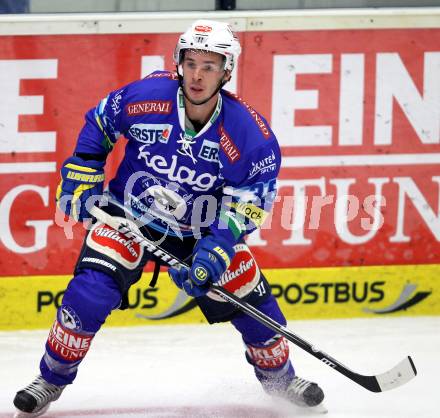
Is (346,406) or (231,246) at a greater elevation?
(231,246)

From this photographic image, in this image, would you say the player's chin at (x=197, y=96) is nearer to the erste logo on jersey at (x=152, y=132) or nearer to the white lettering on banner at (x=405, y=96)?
the erste logo on jersey at (x=152, y=132)

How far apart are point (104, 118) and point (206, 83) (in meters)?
0.42

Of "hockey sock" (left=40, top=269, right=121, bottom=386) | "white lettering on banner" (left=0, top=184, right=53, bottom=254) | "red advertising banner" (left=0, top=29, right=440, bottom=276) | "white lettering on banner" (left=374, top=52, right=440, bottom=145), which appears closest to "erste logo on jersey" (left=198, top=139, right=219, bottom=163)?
"hockey sock" (left=40, top=269, right=121, bottom=386)

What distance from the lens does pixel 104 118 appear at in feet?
14.4

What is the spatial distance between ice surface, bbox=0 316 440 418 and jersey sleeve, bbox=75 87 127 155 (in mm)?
987

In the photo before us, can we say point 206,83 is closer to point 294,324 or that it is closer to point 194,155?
point 194,155

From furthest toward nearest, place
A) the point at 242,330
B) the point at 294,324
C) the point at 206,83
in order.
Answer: the point at 294,324
the point at 242,330
the point at 206,83

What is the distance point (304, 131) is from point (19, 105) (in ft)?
4.29

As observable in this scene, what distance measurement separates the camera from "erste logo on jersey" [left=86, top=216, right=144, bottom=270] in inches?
168

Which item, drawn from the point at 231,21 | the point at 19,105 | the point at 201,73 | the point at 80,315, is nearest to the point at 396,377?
the point at 80,315

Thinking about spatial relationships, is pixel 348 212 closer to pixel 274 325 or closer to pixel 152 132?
pixel 274 325

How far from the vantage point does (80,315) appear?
13.7 feet

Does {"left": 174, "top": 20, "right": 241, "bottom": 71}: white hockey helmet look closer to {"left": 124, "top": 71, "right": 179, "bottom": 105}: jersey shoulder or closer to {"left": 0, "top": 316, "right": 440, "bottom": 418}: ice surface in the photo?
{"left": 124, "top": 71, "right": 179, "bottom": 105}: jersey shoulder

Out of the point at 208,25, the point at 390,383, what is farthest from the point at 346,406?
the point at 208,25
